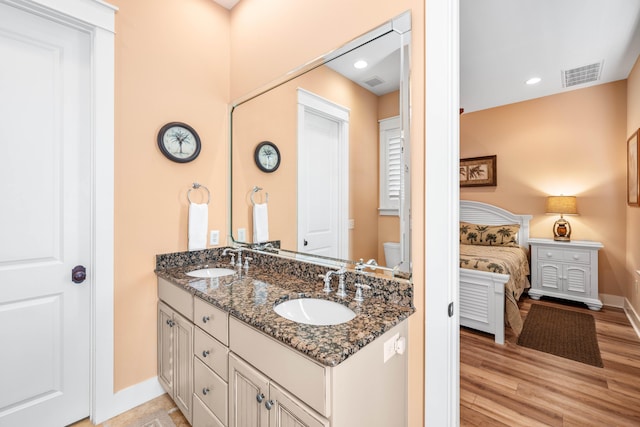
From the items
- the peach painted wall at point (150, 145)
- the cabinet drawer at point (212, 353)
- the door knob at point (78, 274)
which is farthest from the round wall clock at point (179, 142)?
the cabinet drawer at point (212, 353)

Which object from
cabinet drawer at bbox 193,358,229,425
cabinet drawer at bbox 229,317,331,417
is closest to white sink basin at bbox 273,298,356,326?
cabinet drawer at bbox 229,317,331,417

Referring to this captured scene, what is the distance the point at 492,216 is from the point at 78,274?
511cm

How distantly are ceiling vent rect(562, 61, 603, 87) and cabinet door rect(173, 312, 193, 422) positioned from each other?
184 inches

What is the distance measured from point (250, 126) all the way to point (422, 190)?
1435 mm

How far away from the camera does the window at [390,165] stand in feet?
Result: 4.26

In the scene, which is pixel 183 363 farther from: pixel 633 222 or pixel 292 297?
pixel 633 222

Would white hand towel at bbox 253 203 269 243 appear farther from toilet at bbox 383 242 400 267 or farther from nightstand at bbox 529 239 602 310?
nightstand at bbox 529 239 602 310

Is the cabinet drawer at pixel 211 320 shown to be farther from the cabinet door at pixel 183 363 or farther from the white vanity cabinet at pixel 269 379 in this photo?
the cabinet door at pixel 183 363

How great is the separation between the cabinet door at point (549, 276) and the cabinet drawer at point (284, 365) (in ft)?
14.3

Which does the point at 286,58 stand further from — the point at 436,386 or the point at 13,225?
the point at 436,386

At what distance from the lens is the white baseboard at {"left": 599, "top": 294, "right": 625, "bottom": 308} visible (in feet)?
11.9

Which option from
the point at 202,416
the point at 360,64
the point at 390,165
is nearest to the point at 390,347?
the point at 390,165

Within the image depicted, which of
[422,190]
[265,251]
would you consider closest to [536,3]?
[422,190]

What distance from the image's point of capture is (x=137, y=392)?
6.04ft
